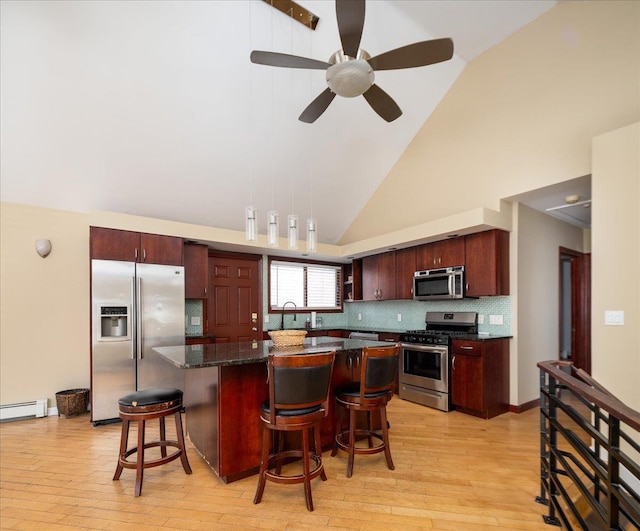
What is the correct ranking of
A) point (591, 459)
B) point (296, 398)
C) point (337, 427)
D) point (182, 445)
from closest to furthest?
point (591, 459) < point (296, 398) < point (182, 445) < point (337, 427)

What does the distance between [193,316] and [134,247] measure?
1.40 meters

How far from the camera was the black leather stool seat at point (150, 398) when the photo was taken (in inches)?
96.5

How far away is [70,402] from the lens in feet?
13.3

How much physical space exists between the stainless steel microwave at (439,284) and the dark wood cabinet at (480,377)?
68 cm

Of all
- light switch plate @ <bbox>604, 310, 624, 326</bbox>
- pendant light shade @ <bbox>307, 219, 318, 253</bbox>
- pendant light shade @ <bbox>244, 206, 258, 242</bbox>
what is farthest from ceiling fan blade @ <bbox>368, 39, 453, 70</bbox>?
light switch plate @ <bbox>604, 310, 624, 326</bbox>

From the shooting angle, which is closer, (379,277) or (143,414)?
(143,414)

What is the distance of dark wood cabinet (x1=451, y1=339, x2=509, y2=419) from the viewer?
155 inches

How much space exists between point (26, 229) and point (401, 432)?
482 centimetres

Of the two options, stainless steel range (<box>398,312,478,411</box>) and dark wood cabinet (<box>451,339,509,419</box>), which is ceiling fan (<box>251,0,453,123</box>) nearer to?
dark wood cabinet (<box>451,339,509,419</box>)

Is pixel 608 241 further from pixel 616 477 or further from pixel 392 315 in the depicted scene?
pixel 392 315

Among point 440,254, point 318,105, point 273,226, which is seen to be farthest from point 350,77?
point 440,254

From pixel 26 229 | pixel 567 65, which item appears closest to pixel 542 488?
pixel 567 65

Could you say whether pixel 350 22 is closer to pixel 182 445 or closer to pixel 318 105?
pixel 318 105

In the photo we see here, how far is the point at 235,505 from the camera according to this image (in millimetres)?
2250
